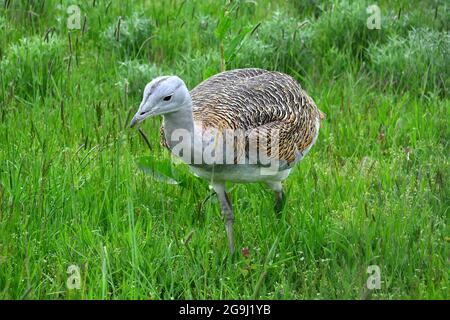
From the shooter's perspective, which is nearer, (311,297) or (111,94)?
(311,297)

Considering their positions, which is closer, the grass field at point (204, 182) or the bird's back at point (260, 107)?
the grass field at point (204, 182)

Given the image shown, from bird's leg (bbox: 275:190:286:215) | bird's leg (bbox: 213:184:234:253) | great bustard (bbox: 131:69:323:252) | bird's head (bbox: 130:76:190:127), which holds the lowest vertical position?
bird's leg (bbox: 275:190:286:215)

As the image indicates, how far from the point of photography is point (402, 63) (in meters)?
6.61

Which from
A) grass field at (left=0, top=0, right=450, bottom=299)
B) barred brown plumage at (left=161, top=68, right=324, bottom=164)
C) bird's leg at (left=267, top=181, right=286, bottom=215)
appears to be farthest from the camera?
bird's leg at (left=267, top=181, right=286, bottom=215)

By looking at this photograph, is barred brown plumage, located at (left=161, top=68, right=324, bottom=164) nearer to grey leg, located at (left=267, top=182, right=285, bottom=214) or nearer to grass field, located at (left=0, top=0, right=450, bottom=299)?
grey leg, located at (left=267, top=182, right=285, bottom=214)

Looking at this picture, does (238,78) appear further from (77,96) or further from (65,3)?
(65,3)

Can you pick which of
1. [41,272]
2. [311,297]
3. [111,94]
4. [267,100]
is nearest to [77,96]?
[111,94]

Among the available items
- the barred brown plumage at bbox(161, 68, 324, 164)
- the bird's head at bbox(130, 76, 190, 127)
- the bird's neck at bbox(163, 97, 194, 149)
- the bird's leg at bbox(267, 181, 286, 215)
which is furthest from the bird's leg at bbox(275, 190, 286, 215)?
the bird's head at bbox(130, 76, 190, 127)

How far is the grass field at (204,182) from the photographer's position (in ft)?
14.0

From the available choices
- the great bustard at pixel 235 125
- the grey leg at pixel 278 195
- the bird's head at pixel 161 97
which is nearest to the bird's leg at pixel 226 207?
the great bustard at pixel 235 125

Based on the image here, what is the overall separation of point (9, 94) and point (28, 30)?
50.5 inches

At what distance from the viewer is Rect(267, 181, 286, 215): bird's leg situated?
16.2ft

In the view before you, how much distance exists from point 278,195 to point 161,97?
113cm

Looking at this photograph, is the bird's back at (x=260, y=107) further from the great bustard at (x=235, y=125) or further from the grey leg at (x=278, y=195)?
the grey leg at (x=278, y=195)
